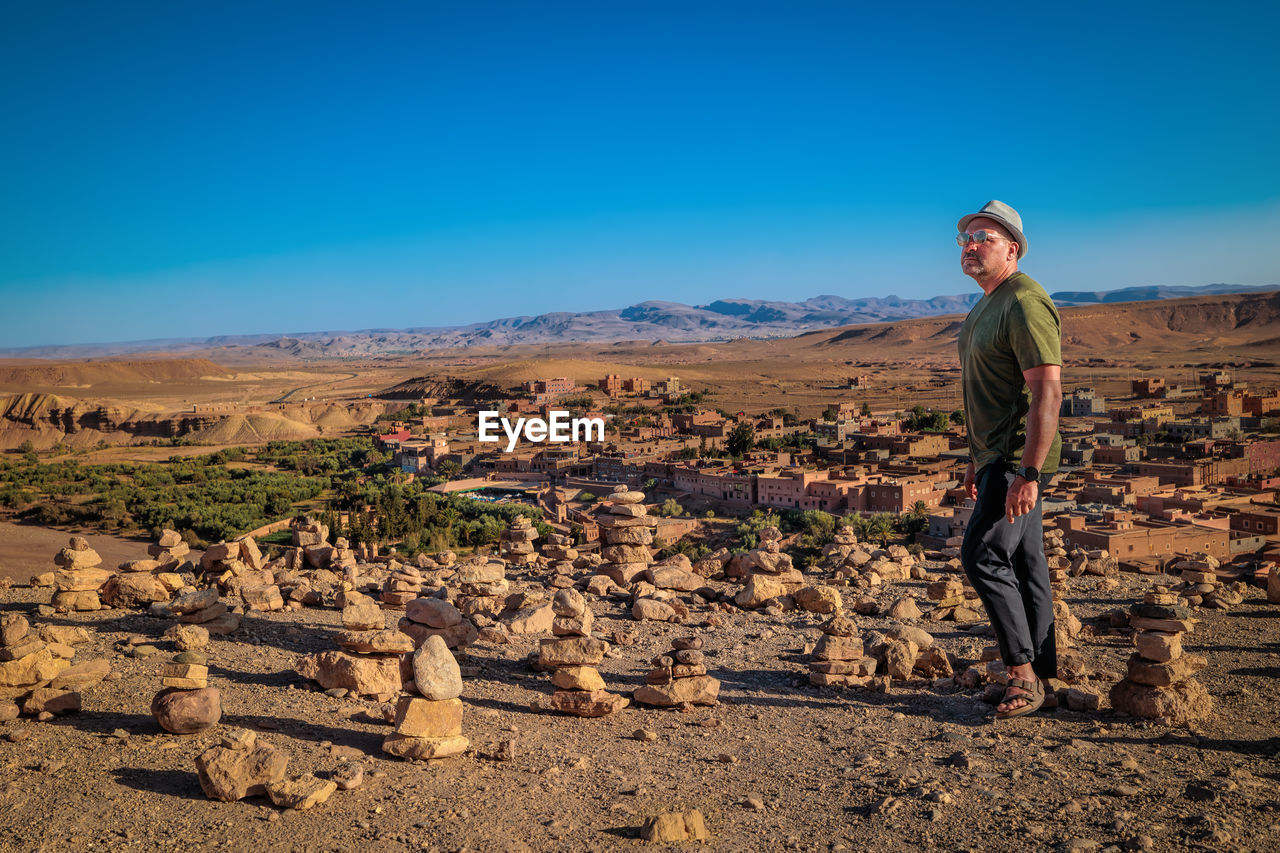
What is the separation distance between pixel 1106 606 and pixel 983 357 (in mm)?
4982

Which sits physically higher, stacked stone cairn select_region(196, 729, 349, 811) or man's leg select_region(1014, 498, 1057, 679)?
man's leg select_region(1014, 498, 1057, 679)

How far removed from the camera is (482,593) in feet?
30.5

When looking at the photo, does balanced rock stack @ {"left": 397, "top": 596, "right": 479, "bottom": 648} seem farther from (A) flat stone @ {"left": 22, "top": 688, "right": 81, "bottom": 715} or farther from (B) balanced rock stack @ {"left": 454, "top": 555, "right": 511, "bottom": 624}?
(A) flat stone @ {"left": 22, "top": 688, "right": 81, "bottom": 715}

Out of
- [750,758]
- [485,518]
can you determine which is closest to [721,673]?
[750,758]

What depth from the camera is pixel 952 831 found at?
12.9 ft

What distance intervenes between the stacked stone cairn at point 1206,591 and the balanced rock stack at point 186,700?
25.0 ft

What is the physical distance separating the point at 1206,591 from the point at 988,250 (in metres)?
5.43

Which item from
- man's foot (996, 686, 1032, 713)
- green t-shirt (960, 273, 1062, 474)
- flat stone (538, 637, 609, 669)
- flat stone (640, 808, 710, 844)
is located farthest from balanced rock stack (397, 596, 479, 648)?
green t-shirt (960, 273, 1062, 474)

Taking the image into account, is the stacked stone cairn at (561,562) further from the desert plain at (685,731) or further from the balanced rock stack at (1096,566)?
the balanced rock stack at (1096,566)

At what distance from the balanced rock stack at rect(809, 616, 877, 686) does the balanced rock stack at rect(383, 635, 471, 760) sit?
2544 millimetres

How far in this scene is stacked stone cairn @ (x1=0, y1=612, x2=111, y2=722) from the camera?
5.64 meters

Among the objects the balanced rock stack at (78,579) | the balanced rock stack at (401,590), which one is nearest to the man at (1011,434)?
the balanced rock stack at (401,590)

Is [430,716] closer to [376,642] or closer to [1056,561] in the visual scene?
[376,642]

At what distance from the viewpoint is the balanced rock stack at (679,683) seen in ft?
19.7
